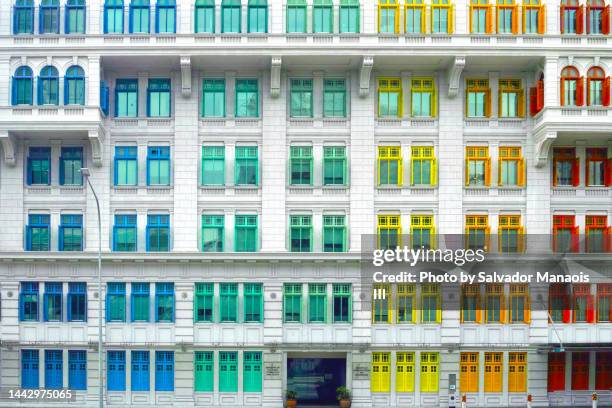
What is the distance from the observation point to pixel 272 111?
1243 inches

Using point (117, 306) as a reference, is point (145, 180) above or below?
above

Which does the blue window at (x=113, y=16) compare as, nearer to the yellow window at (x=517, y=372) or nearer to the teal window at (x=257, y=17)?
the teal window at (x=257, y=17)

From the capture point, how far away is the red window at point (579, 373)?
31984mm

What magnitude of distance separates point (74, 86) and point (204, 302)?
1222cm

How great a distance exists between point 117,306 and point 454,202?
17354 millimetres

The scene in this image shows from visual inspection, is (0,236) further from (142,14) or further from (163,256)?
(142,14)

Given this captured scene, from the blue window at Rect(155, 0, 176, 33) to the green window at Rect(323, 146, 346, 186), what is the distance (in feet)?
31.7

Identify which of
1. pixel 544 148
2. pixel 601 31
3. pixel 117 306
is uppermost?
pixel 601 31

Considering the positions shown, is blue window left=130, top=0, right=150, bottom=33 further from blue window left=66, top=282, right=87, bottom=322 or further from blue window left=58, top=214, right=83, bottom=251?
blue window left=66, top=282, right=87, bottom=322

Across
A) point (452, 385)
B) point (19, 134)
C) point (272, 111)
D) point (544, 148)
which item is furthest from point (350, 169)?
point (19, 134)

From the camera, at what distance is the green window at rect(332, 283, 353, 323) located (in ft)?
103

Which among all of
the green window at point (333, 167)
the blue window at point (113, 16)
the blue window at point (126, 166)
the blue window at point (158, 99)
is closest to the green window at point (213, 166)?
the blue window at point (158, 99)

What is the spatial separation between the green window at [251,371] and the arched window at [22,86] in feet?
53.5

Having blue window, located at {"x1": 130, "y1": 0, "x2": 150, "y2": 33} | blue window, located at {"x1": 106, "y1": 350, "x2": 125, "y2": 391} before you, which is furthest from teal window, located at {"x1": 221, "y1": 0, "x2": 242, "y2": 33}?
blue window, located at {"x1": 106, "y1": 350, "x2": 125, "y2": 391}
